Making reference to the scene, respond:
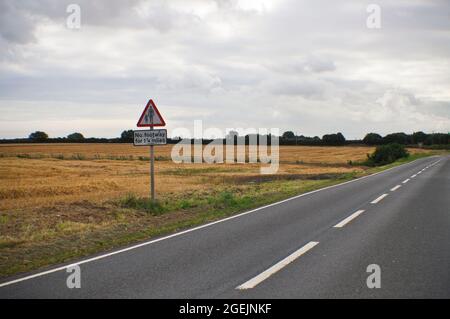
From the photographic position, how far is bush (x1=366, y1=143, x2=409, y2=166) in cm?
6375

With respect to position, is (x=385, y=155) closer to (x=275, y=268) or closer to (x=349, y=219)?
(x=349, y=219)

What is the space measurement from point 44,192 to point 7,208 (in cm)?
594

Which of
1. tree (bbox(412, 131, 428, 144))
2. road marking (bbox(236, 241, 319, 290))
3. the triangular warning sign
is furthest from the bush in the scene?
tree (bbox(412, 131, 428, 144))

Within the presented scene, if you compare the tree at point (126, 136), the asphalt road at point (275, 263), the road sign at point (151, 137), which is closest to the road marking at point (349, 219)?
the asphalt road at point (275, 263)

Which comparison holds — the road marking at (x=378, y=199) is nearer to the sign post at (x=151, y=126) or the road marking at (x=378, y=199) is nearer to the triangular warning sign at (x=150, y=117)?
the sign post at (x=151, y=126)

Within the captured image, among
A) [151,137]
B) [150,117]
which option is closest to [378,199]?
[151,137]

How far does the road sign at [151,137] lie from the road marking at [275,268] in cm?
654

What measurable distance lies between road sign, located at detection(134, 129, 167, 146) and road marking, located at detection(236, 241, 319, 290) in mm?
6537

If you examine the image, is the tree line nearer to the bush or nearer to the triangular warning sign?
the bush

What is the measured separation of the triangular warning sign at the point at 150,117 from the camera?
13039 millimetres

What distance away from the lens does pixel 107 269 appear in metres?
6.58
